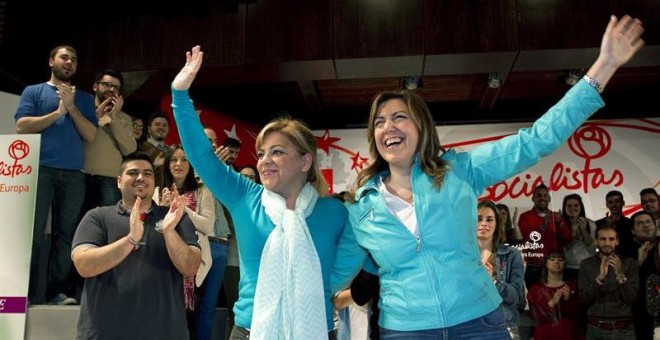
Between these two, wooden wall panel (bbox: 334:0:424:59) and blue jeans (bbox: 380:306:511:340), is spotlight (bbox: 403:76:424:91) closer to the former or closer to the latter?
wooden wall panel (bbox: 334:0:424:59)

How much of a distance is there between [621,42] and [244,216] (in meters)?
1.16

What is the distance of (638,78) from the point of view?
672cm

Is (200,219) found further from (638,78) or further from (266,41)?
(638,78)

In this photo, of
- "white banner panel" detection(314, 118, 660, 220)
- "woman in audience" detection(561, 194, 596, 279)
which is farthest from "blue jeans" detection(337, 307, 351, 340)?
"white banner panel" detection(314, 118, 660, 220)

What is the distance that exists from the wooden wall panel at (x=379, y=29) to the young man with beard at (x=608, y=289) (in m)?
2.29

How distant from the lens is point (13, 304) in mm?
3305

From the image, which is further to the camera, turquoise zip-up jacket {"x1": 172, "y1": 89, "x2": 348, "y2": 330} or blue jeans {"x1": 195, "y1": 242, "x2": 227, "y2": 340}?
blue jeans {"x1": 195, "y1": 242, "x2": 227, "y2": 340}

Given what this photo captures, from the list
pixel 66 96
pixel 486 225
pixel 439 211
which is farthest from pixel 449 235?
pixel 66 96

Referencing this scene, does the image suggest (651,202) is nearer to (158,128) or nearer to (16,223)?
(158,128)

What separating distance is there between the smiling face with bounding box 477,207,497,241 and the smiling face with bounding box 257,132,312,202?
2.08m

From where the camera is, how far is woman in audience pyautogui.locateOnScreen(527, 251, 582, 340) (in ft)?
16.3

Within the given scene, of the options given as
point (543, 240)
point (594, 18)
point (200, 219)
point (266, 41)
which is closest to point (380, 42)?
point (266, 41)

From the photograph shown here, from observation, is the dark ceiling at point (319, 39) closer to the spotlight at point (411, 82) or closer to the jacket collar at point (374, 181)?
the spotlight at point (411, 82)

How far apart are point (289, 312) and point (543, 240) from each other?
4.46 m
